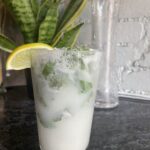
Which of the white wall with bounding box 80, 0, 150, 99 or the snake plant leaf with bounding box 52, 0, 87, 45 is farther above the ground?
the snake plant leaf with bounding box 52, 0, 87, 45

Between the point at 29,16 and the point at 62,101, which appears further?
the point at 29,16

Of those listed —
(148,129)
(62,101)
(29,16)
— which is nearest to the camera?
(62,101)

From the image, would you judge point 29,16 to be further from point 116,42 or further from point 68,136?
point 68,136

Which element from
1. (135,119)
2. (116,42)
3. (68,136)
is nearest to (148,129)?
(135,119)

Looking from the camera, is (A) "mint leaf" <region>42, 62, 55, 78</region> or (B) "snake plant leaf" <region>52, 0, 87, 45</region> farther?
(B) "snake plant leaf" <region>52, 0, 87, 45</region>

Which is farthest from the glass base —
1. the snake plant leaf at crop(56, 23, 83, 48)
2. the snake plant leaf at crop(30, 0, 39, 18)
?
the snake plant leaf at crop(30, 0, 39, 18)

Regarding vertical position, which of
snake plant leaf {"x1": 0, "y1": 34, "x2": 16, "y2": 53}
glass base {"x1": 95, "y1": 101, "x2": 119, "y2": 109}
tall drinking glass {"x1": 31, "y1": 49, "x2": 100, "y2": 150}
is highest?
snake plant leaf {"x1": 0, "y1": 34, "x2": 16, "y2": 53}

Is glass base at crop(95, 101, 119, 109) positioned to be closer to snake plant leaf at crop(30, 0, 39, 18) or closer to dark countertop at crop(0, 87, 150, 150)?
dark countertop at crop(0, 87, 150, 150)
